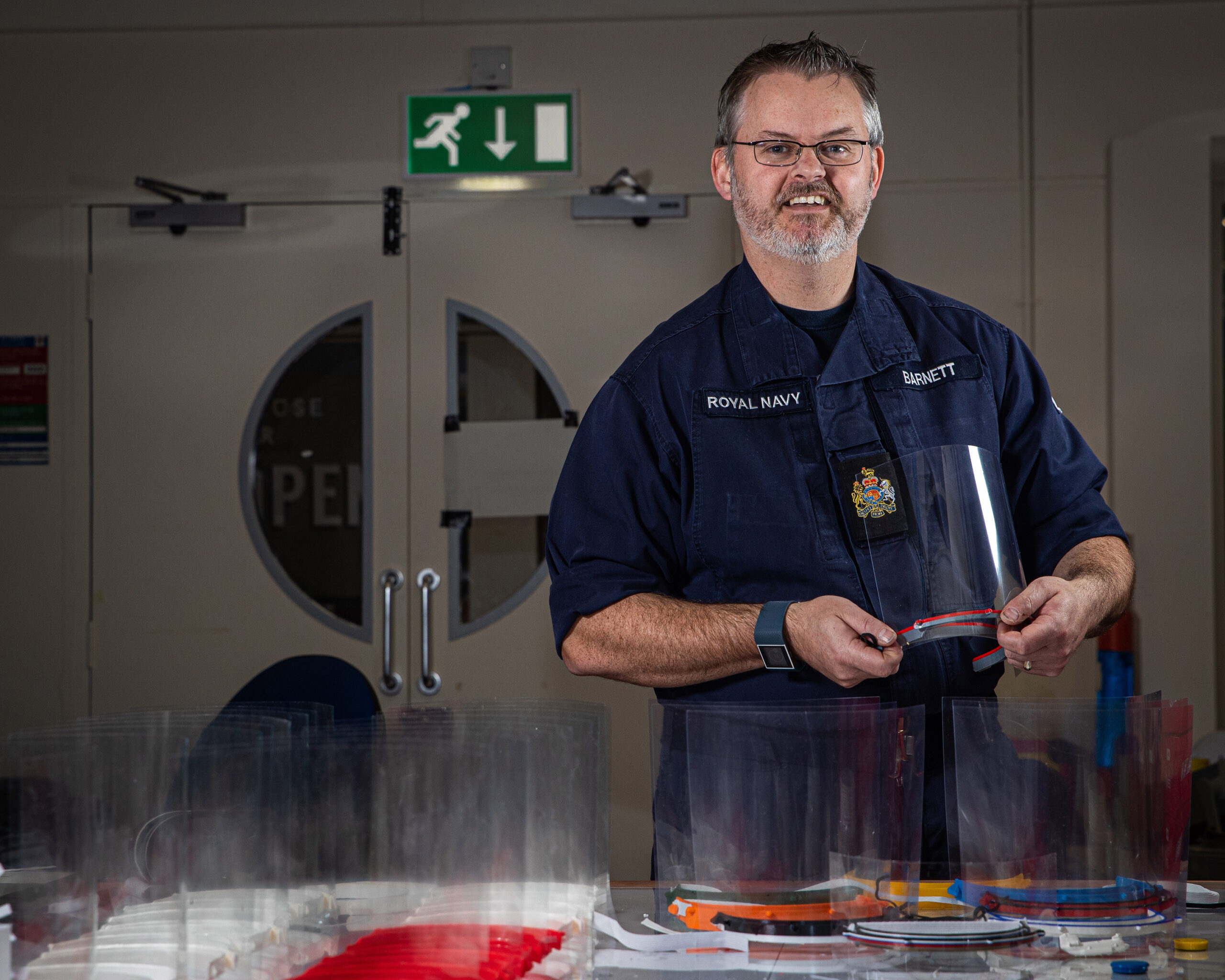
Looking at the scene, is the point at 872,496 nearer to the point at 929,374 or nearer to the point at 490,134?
the point at 929,374

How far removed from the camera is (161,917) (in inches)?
32.8

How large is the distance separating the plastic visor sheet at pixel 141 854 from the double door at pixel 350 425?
2.38m

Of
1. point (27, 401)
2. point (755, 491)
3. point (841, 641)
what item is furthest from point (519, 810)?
point (27, 401)

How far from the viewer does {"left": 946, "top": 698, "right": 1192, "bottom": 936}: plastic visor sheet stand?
0.98m

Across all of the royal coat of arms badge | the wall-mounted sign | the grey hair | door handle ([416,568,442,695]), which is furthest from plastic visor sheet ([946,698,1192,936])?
the wall-mounted sign

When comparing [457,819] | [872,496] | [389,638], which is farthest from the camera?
[389,638]

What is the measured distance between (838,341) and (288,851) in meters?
0.96

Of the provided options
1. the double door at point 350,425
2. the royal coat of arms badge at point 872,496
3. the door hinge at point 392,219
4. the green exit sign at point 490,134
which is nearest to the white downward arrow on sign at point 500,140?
the green exit sign at point 490,134

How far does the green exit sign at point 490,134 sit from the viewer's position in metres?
3.21

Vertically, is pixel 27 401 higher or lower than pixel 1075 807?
higher

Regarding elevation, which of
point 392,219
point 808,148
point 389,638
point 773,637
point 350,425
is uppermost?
point 392,219

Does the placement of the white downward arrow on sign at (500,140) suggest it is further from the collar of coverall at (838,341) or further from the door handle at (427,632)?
the collar of coverall at (838,341)

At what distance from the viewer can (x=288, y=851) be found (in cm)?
85

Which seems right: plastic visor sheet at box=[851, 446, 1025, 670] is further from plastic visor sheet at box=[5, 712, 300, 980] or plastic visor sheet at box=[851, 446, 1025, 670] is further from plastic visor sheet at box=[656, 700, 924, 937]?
plastic visor sheet at box=[5, 712, 300, 980]
